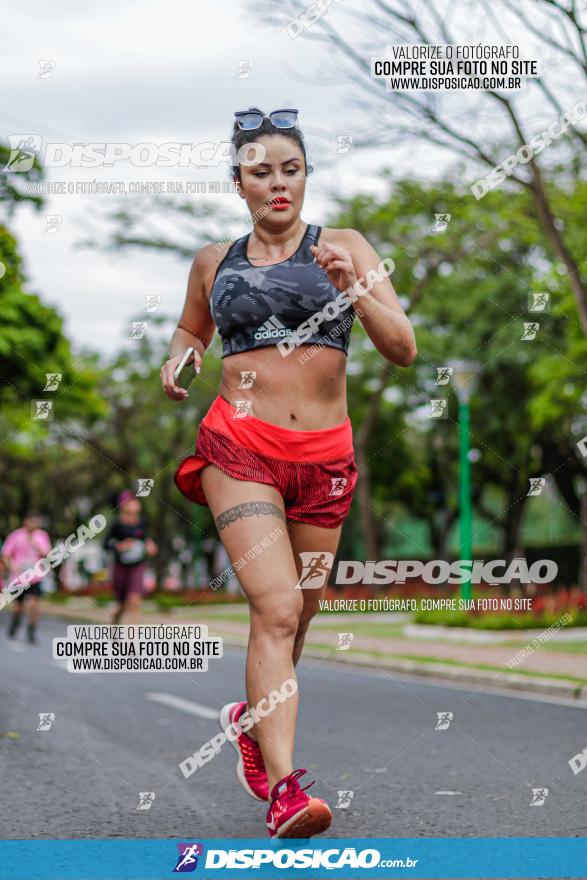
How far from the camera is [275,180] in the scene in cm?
402

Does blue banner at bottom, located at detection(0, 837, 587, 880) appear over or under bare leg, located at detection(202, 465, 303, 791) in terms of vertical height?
under

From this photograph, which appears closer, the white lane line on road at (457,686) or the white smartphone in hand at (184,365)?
the white smartphone in hand at (184,365)

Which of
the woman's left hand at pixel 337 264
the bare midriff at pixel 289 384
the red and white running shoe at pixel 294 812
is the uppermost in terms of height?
the woman's left hand at pixel 337 264

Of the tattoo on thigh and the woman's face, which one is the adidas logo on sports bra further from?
the tattoo on thigh

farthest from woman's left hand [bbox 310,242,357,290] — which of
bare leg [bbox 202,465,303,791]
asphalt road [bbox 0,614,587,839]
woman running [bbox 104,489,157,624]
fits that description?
woman running [bbox 104,489,157,624]

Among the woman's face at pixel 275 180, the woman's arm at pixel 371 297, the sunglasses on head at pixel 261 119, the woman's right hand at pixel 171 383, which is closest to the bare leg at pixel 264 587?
the woman's right hand at pixel 171 383

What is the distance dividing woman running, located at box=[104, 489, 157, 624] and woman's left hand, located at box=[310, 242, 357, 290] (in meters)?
9.62

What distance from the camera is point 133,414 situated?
134 ft

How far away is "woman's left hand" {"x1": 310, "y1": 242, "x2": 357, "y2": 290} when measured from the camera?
3.66 m

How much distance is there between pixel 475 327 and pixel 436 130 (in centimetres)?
1704

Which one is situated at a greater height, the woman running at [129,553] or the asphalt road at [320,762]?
the woman running at [129,553]

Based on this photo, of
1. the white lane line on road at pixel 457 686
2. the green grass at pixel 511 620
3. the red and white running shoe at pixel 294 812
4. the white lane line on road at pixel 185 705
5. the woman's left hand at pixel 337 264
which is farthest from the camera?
the green grass at pixel 511 620

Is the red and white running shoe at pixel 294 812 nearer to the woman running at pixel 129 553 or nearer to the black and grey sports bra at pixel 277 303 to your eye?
the black and grey sports bra at pixel 277 303

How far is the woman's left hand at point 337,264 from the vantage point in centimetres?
366
